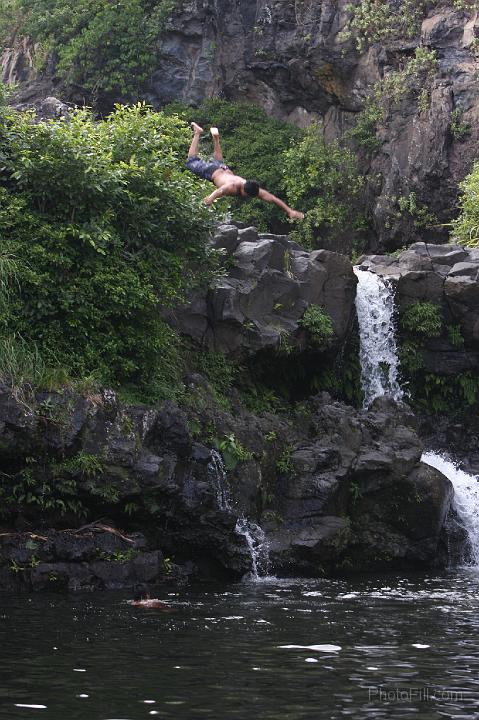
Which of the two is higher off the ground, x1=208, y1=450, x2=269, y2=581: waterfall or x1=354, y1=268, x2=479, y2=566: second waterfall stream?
x1=354, y1=268, x2=479, y2=566: second waterfall stream

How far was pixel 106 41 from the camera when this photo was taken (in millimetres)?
35688

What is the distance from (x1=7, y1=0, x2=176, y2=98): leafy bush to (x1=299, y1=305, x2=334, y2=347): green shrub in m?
17.9

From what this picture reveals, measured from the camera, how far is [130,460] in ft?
46.7

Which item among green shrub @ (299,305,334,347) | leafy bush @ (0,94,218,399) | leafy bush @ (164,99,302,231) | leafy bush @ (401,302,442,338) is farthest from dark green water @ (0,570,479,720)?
leafy bush @ (164,99,302,231)

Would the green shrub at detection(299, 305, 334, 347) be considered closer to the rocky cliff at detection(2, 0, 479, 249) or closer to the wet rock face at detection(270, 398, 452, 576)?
the wet rock face at detection(270, 398, 452, 576)

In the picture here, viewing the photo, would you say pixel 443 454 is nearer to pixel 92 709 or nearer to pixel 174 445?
pixel 174 445

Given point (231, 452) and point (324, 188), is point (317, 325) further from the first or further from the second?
point (324, 188)

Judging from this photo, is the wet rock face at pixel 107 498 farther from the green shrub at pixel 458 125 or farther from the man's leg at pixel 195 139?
the green shrub at pixel 458 125

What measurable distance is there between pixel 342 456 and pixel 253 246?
5.22 m

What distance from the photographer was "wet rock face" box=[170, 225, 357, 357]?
62.2ft

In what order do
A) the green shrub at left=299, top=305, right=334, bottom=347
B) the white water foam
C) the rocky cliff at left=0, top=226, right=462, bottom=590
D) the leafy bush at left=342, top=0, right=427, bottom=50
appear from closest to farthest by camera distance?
the rocky cliff at left=0, top=226, right=462, bottom=590
the white water foam
the green shrub at left=299, top=305, right=334, bottom=347
the leafy bush at left=342, top=0, right=427, bottom=50

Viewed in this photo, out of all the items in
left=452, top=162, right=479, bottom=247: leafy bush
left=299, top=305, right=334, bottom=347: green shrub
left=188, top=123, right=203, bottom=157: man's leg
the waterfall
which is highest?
left=452, top=162, right=479, bottom=247: leafy bush

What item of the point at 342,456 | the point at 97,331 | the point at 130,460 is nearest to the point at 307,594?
the point at 130,460

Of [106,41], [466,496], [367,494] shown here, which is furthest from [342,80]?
[367,494]
